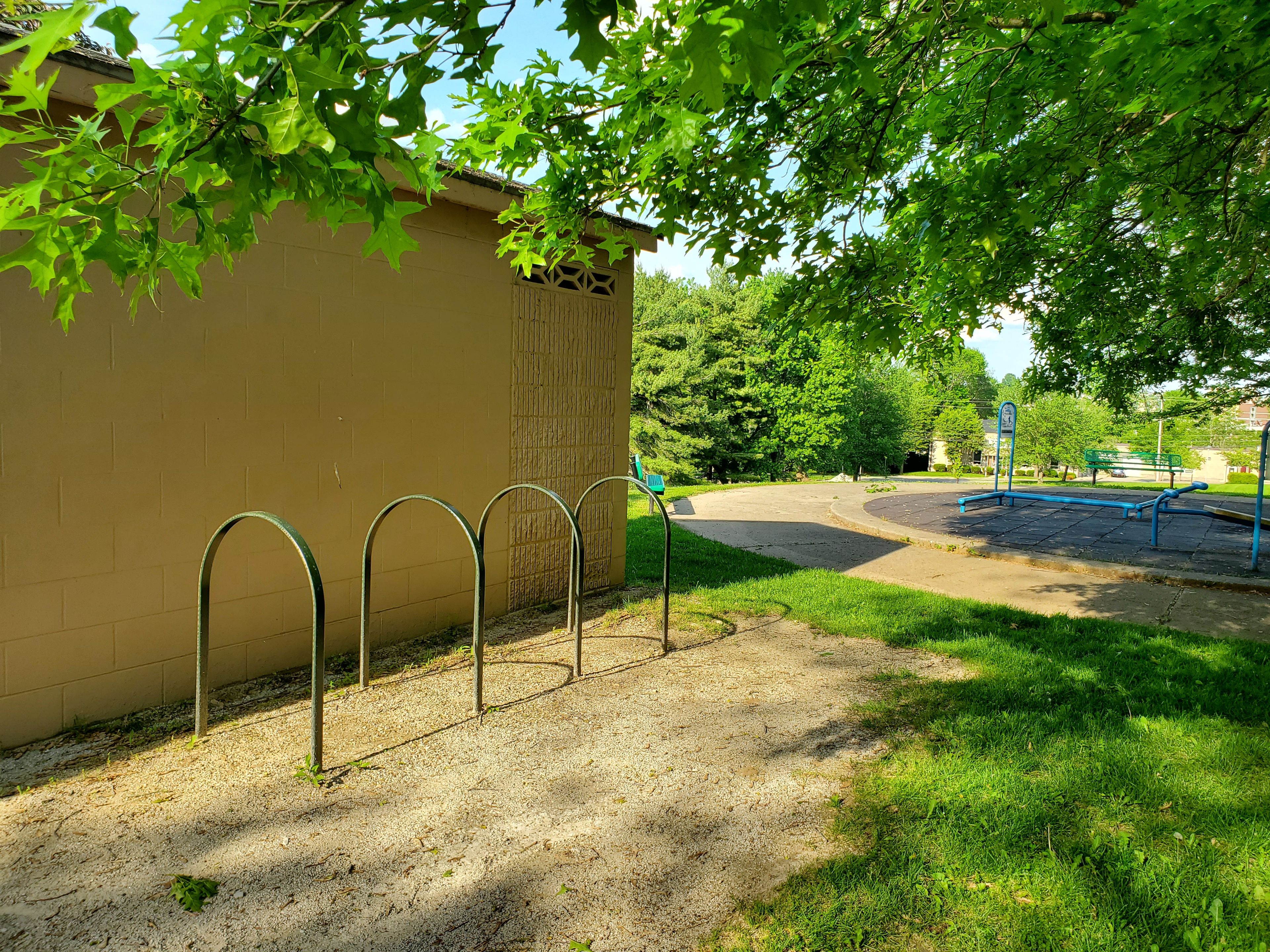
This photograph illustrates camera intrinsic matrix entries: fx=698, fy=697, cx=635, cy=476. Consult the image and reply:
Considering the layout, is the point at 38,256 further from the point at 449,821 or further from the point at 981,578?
the point at 981,578

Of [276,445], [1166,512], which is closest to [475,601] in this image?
[276,445]

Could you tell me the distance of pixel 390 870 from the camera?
8.28ft

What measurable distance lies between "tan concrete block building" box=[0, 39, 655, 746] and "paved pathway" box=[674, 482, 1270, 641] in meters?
3.77

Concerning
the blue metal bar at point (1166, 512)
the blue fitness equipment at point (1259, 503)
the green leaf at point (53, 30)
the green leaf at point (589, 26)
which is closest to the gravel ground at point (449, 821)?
the green leaf at point (53, 30)

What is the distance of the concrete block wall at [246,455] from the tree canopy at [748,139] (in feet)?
1.99

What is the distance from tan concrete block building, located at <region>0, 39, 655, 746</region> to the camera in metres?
3.38

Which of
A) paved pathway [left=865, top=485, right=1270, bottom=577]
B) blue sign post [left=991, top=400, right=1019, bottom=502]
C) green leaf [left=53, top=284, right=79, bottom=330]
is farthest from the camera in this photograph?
blue sign post [left=991, top=400, right=1019, bottom=502]

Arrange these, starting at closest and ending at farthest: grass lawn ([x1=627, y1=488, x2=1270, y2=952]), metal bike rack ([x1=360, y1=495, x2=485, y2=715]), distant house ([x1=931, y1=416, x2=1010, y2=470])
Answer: grass lawn ([x1=627, y1=488, x2=1270, y2=952])
metal bike rack ([x1=360, y1=495, x2=485, y2=715])
distant house ([x1=931, y1=416, x2=1010, y2=470])

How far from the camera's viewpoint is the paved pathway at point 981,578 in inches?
234

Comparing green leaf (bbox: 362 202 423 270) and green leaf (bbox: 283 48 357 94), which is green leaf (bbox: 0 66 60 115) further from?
green leaf (bbox: 362 202 423 270)

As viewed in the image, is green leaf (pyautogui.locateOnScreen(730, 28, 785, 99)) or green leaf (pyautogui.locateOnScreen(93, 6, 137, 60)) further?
green leaf (pyautogui.locateOnScreen(730, 28, 785, 99))

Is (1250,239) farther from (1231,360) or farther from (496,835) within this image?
(496,835)

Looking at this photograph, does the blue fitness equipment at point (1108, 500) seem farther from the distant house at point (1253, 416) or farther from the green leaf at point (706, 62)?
the green leaf at point (706, 62)

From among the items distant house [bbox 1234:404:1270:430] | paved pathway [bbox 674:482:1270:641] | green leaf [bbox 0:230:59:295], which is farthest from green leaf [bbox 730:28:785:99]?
distant house [bbox 1234:404:1270:430]
